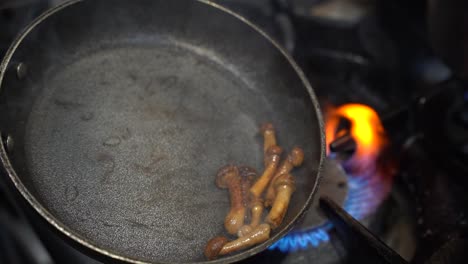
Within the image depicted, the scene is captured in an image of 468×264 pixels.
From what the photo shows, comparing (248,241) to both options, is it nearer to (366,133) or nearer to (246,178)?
(246,178)

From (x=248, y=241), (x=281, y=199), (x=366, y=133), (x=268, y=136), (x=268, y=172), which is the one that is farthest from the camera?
(x=366, y=133)

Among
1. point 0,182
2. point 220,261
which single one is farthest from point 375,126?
point 0,182

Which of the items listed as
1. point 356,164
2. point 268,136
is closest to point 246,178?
point 268,136

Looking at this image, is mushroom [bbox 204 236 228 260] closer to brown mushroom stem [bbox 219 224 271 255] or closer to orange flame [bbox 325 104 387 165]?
brown mushroom stem [bbox 219 224 271 255]

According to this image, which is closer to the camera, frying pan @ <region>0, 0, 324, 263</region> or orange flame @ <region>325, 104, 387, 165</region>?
frying pan @ <region>0, 0, 324, 263</region>

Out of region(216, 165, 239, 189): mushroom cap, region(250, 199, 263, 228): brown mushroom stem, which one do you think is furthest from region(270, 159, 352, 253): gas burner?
region(216, 165, 239, 189): mushroom cap

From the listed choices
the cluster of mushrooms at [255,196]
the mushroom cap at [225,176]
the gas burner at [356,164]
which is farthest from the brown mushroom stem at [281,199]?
the gas burner at [356,164]
